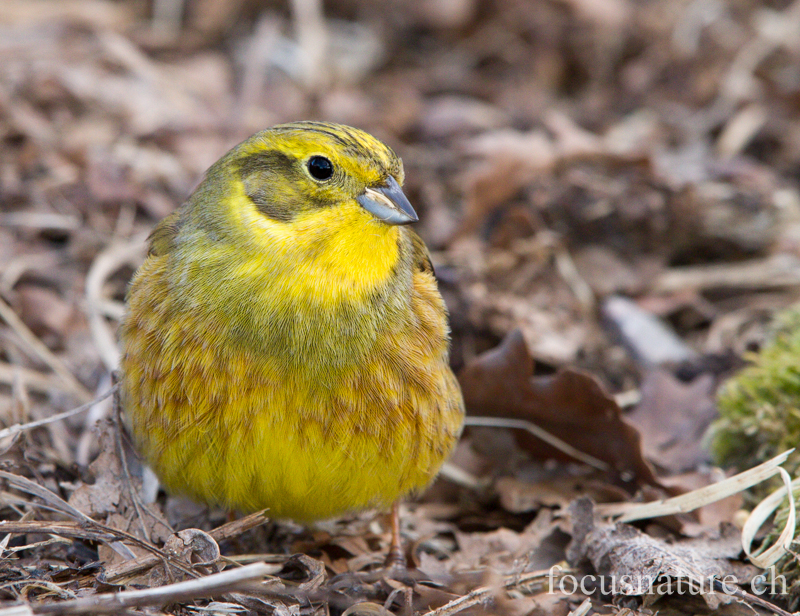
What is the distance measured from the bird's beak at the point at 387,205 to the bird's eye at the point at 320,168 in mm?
139

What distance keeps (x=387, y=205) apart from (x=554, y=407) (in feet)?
4.79

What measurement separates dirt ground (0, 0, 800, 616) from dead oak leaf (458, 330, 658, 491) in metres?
0.01

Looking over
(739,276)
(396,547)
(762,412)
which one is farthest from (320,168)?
(739,276)

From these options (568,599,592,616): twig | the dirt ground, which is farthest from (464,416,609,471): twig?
(568,599,592,616): twig

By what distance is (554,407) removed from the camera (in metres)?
4.13

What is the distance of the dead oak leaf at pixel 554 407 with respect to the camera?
3.94 metres

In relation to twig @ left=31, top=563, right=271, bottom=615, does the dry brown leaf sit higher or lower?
lower

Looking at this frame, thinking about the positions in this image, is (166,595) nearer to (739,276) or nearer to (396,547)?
(396,547)

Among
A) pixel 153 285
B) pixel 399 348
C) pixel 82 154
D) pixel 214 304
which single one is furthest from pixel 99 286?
pixel 399 348

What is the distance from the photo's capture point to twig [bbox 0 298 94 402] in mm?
4371

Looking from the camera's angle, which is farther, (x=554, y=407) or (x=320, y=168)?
(x=554, y=407)

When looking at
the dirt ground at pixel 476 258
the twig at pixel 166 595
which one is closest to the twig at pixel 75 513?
the dirt ground at pixel 476 258

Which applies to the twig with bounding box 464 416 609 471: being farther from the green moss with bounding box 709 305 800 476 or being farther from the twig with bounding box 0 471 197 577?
the twig with bounding box 0 471 197 577

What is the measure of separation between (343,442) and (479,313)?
6.07 ft
